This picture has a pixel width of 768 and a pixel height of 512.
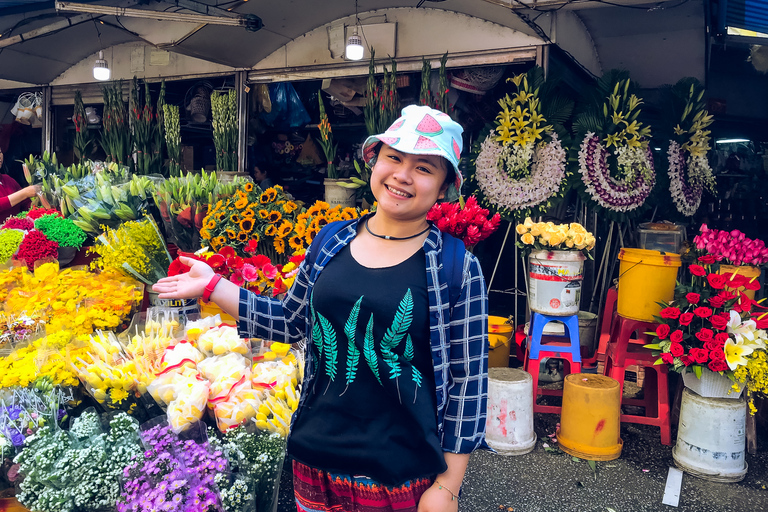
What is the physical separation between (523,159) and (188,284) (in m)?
3.45

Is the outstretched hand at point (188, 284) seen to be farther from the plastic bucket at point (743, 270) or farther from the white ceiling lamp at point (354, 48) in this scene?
the white ceiling lamp at point (354, 48)

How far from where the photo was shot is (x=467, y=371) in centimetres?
141

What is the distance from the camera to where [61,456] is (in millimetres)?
1874

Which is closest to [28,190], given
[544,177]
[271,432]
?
[271,432]

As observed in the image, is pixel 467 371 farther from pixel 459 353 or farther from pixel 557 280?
pixel 557 280

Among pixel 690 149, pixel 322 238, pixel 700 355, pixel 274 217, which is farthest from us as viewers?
pixel 690 149

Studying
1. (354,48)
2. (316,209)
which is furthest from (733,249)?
(354,48)

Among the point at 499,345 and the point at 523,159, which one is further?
the point at 523,159

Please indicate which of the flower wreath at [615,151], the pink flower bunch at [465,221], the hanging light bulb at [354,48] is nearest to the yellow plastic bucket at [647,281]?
the flower wreath at [615,151]

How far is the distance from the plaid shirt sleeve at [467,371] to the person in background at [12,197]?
4005 millimetres

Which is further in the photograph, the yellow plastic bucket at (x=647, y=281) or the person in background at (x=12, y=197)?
the person in background at (x=12, y=197)

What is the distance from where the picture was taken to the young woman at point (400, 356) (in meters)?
1.39

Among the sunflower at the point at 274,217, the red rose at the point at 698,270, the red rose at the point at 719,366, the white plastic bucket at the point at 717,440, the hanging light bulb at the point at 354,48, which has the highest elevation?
the hanging light bulb at the point at 354,48

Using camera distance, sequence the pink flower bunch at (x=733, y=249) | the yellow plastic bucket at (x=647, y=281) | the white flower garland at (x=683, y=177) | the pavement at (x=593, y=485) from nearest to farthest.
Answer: the pavement at (x=593, y=485)
the pink flower bunch at (x=733, y=249)
the yellow plastic bucket at (x=647, y=281)
the white flower garland at (x=683, y=177)
